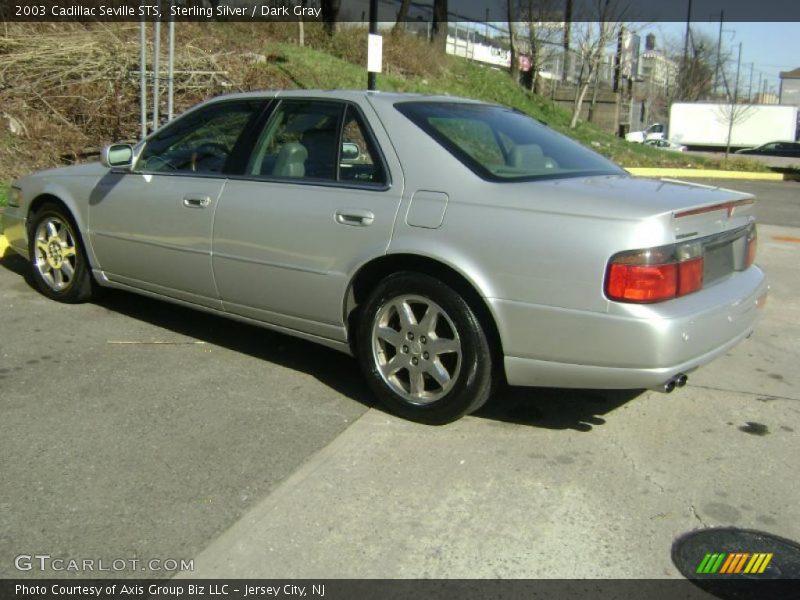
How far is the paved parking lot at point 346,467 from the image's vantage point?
2.96m

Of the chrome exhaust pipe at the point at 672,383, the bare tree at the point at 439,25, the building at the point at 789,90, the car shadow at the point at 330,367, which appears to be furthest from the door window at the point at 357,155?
the building at the point at 789,90

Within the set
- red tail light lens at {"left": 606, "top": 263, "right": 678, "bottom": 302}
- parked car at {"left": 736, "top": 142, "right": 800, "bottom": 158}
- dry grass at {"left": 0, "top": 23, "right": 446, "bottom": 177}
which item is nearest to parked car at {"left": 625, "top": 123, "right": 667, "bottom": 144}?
parked car at {"left": 736, "top": 142, "right": 800, "bottom": 158}

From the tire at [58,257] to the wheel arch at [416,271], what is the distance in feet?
8.16

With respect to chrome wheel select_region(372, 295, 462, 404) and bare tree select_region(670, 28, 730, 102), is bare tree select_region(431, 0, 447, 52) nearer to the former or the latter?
chrome wheel select_region(372, 295, 462, 404)

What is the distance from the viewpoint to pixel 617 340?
11.4ft

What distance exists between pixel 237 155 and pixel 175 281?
90cm

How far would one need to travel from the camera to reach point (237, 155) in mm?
4809

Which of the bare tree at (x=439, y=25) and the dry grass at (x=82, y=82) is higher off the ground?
the bare tree at (x=439, y=25)

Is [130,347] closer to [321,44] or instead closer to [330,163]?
[330,163]

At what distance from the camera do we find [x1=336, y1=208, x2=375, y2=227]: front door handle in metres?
4.10

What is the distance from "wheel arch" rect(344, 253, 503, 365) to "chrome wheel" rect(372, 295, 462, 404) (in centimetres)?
14

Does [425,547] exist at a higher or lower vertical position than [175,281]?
lower

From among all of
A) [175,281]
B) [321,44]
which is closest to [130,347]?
[175,281]

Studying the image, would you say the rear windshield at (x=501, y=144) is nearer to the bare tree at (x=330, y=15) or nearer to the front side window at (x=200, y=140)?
the front side window at (x=200, y=140)
